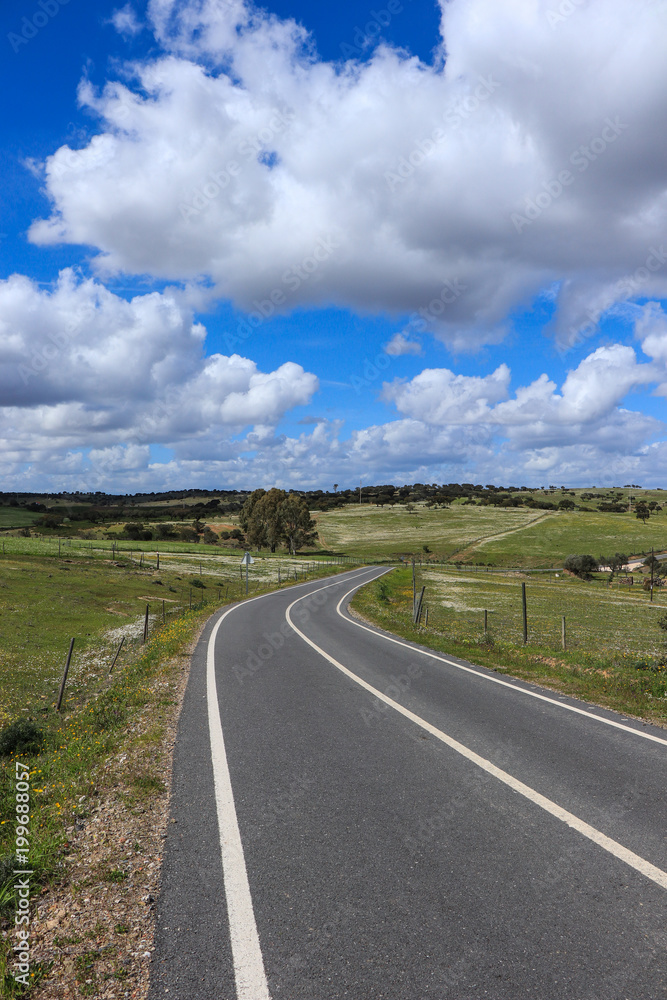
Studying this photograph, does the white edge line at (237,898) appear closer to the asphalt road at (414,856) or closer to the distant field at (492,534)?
the asphalt road at (414,856)

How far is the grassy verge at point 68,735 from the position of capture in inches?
180

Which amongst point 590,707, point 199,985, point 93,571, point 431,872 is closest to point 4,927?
point 199,985

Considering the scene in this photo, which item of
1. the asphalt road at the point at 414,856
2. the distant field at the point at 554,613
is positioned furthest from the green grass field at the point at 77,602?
the distant field at the point at 554,613

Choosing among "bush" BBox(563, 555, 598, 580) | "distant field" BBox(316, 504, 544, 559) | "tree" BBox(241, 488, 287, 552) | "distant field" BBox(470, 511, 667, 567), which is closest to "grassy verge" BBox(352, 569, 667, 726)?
"bush" BBox(563, 555, 598, 580)

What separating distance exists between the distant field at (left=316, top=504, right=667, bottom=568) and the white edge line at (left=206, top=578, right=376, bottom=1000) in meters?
88.8

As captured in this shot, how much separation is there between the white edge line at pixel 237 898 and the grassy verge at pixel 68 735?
773 millimetres

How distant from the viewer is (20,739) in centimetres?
1209

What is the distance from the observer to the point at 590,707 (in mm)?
9891

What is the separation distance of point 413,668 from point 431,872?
9.33m

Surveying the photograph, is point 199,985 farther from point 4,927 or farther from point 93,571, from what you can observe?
point 93,571

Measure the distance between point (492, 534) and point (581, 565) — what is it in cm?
3835

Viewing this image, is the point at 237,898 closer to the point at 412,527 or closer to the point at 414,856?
the point at 414,856

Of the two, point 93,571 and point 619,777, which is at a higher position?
point 619,777

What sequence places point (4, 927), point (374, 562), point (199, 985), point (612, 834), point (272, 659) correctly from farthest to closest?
1. point (374, 562)
2. point (272, 659)
3. point (612, 834)
4. point (4, 927)
5. point (199, 985)
